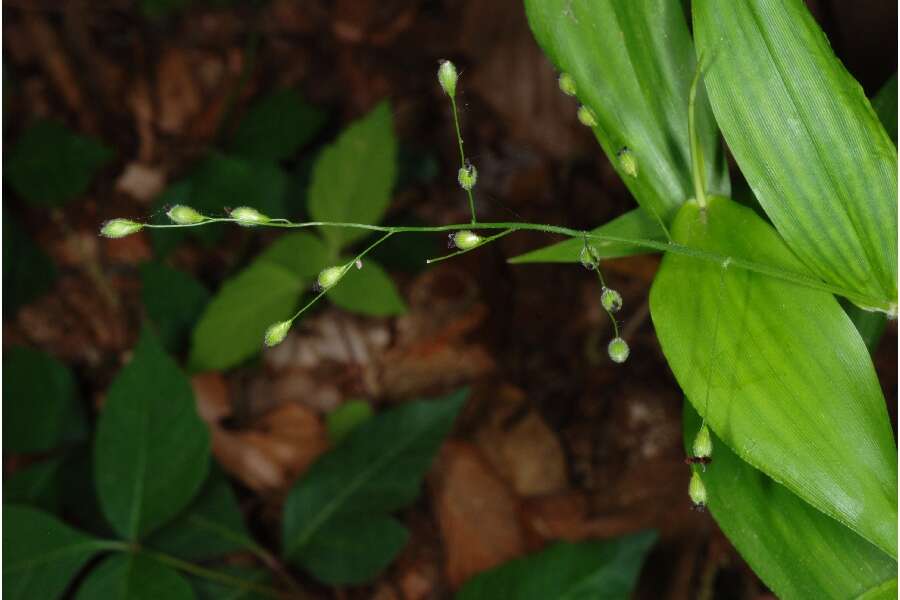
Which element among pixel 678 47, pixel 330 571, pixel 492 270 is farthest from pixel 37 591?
pixel 678 47

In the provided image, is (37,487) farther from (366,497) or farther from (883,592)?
(883,592)

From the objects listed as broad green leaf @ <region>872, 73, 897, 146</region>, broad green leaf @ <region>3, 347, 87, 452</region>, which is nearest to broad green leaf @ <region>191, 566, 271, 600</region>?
broad green leaf @ <region>3, 347, 87, 452</region>

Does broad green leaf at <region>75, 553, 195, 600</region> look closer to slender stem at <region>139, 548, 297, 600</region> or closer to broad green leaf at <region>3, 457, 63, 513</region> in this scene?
slender stem at <region>139, 548, 297, 600</region>

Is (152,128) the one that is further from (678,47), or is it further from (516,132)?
(678,47)

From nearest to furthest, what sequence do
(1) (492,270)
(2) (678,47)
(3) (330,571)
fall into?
1. (2) (678,47)
2. (3) (330,571)
3. (1) (492,270)

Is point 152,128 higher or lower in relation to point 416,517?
higher

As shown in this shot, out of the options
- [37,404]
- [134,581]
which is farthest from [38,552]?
[37,404]

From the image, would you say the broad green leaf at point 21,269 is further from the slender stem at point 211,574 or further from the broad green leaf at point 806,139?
the broad green leaf at point 806,139
